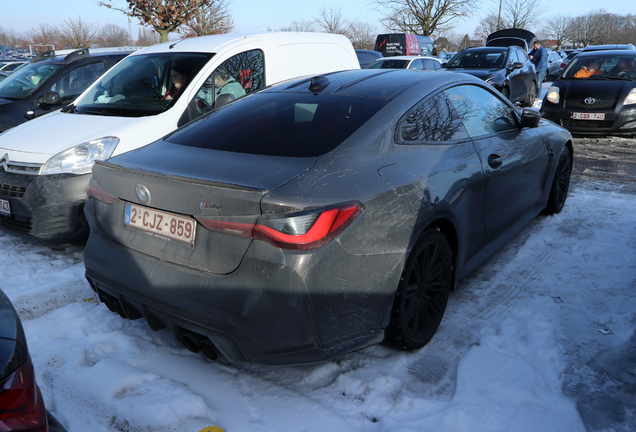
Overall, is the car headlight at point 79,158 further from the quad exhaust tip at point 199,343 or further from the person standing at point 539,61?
the person standing at point 539,61

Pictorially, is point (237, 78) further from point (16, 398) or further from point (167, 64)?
point (16, 398)

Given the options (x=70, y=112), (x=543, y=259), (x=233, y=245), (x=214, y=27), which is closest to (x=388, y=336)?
(x=233, y=245)

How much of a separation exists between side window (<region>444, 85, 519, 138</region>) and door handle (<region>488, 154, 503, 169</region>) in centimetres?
18

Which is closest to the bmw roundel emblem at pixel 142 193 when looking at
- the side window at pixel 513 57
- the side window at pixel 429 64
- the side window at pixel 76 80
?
the side window at pixel 76 80

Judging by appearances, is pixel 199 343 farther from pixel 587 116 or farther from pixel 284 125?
pixel 587 116

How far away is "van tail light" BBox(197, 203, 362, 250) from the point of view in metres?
2.05

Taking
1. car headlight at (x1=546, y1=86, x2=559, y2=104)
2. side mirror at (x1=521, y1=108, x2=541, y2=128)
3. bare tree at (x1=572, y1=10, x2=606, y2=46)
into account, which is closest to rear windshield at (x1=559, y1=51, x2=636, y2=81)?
car headlight at (x1=546, y1=86, x2=559, y2=104)

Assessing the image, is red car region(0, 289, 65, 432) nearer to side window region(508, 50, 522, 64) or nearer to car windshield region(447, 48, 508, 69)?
car windshield region(447, 48, 508, 69)

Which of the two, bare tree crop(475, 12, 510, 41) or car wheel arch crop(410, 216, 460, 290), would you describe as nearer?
car wheel arch crop(410, 216, 460, 290)

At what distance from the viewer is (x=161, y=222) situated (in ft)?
7.73

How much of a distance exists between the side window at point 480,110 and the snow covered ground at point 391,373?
114 cm

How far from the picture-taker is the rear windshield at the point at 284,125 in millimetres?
2590

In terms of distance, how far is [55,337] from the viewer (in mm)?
2908

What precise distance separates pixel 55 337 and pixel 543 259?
358 centimetres
